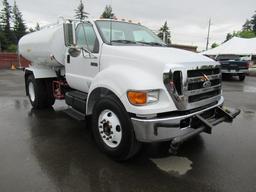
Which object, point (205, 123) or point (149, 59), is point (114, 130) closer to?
point (149, 59)

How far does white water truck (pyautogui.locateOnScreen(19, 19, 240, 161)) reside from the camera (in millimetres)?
3121

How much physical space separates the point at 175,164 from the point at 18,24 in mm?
63023

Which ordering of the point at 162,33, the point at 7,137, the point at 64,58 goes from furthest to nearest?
the point at 162,33 < the point at 64,58 < the point at 7,137

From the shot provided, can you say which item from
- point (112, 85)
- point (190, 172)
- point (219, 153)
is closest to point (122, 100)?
point (112, 85)

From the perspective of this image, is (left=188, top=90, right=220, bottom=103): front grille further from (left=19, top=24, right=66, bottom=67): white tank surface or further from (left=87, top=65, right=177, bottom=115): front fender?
(left=19, top=24, right=66, bottom=67): white tank surface

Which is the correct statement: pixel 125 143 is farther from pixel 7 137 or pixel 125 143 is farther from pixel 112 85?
pixel 7 137

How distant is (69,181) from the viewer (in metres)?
3.10

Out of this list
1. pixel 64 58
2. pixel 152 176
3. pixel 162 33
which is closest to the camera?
pixel 152 176

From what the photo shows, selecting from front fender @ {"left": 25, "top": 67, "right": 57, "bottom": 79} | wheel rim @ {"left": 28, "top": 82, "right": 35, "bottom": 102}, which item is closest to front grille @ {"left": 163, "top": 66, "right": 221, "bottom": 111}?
front fender @ {"left": 25, "top": 67, "right": 57, "bottom": 79}

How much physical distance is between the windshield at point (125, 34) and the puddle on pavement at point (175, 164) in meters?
2.11

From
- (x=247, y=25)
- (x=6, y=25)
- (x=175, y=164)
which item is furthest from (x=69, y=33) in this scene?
(x=247, y=25)

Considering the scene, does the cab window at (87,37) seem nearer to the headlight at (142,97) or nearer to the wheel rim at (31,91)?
the headlight at (142,97)

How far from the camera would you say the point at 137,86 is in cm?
309

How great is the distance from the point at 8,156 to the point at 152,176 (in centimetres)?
229
